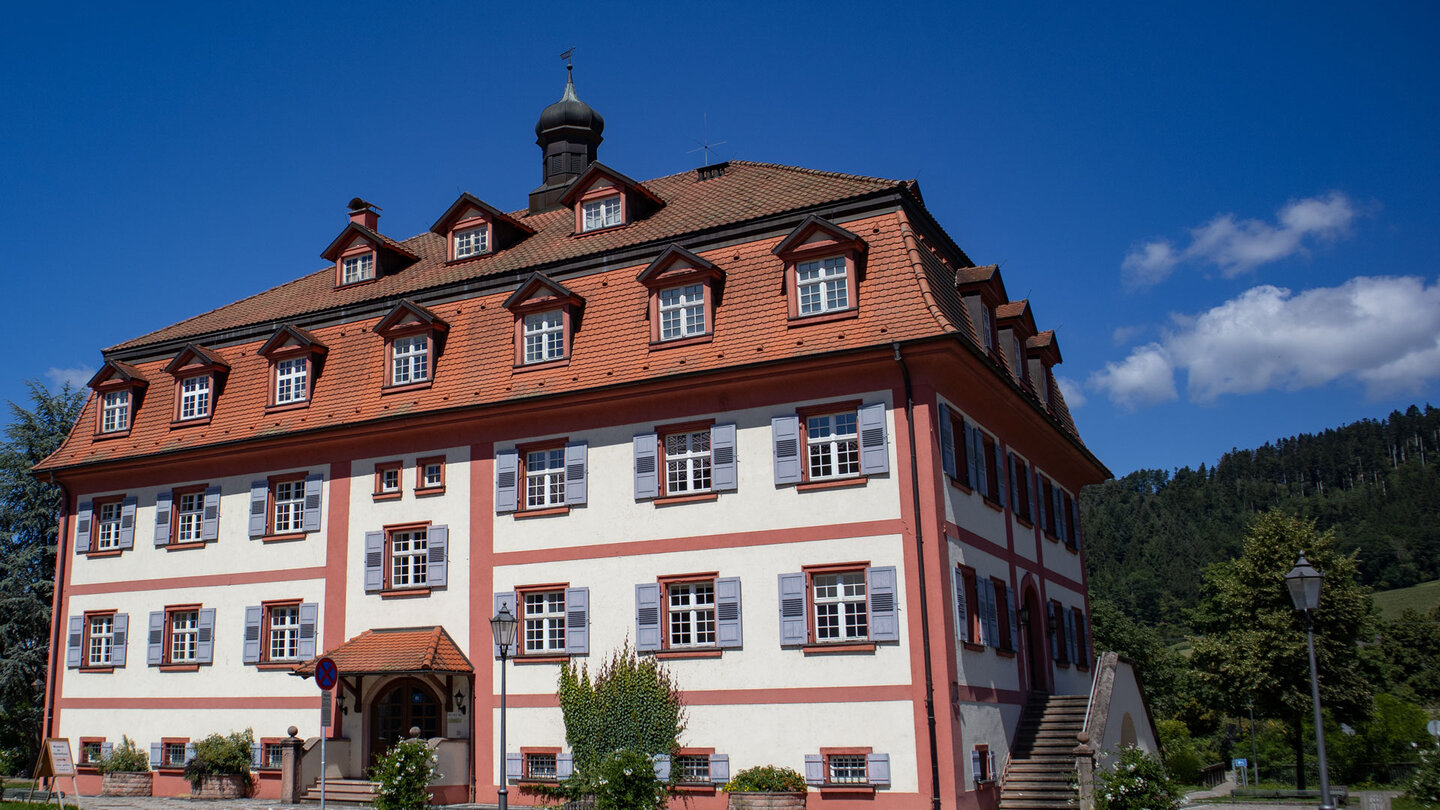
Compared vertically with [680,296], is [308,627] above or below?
below

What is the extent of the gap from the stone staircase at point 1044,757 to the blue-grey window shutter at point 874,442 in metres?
6.57

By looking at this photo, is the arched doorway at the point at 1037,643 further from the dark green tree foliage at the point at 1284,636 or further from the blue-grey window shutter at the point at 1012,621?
the dark green tree foliage at the point at 1284,636

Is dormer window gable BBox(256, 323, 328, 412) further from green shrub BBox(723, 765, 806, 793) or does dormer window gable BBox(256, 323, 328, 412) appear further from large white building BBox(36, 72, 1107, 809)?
green shrub BBox(723, 765, 806, 793)

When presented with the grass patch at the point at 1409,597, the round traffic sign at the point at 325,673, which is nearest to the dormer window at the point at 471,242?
the round traffic sign at the point at 325,673

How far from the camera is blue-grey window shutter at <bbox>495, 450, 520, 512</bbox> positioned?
2655cm

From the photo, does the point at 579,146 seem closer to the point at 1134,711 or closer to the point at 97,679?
the point at 97,679

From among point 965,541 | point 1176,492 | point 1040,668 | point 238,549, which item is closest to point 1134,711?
point 1040,668

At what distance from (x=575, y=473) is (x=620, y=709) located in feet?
16.6

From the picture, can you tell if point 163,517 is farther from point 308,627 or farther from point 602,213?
point 602,213

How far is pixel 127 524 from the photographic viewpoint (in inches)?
1244

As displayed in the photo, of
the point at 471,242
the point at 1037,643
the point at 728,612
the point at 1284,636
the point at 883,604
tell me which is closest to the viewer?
the point at 883,604

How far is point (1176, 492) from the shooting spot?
182m

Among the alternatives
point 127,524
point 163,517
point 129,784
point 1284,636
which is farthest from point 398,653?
point 1284,636

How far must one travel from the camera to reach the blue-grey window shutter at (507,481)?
87.1 ft
